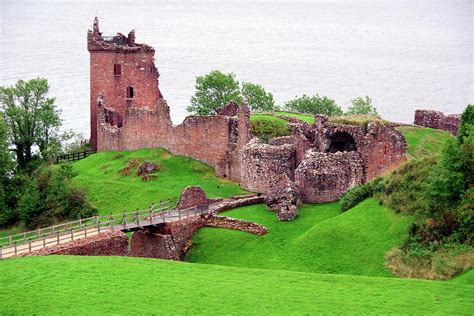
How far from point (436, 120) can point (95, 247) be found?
28.0m

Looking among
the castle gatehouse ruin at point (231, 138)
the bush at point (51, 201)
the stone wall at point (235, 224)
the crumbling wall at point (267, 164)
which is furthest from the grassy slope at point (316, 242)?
the bush at point (51, 201)

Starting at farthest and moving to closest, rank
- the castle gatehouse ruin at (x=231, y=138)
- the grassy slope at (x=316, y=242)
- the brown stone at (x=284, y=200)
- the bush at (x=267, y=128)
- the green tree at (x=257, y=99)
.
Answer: the green tree at (x=257, y=99), the bush at (x=267, y=128), the castle gatehouse ruin at (x=231, y=138), the brown stone at (x=284, y=200), the grassy slope at (x=316, y=242)

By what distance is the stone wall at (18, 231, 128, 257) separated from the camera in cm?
4041

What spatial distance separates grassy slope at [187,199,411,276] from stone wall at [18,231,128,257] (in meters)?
3.69

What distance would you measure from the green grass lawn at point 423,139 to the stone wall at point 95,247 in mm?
17006

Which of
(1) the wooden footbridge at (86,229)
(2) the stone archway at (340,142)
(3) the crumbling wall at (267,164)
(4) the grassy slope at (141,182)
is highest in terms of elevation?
(2) the stone archway at (340,142)

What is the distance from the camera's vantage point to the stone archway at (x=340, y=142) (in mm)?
52125

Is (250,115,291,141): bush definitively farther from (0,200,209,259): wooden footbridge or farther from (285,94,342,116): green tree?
(285,94,342,116): green tree

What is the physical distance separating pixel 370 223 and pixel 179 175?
825 inches

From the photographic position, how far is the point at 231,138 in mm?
58594

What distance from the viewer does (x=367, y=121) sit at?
52031mm

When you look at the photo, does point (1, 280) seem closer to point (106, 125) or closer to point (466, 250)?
point (466, 250)

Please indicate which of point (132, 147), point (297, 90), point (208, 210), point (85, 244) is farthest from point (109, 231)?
point (297, 90)

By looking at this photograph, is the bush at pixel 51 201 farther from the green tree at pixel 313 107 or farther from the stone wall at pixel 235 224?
the green tree at pixel 313 107
